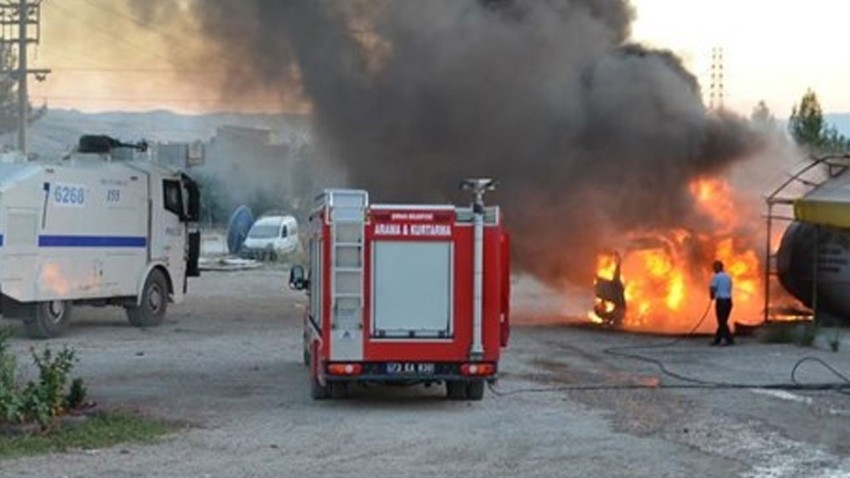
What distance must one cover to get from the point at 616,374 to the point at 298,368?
178 inches

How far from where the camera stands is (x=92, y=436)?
11648 mm

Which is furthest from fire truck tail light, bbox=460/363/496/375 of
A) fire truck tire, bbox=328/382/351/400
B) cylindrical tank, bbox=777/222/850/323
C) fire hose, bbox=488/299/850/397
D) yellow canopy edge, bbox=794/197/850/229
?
cylindrical tank, bbox=777/222/850/323

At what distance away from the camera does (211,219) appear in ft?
243

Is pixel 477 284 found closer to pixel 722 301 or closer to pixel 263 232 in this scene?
pixel 722 301

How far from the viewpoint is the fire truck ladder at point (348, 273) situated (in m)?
13.8

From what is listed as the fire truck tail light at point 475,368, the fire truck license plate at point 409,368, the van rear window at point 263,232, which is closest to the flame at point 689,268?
the fire truck tail light at point 475,368

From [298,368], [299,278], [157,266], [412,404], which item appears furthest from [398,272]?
[157,266]

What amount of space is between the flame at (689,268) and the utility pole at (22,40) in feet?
70.7

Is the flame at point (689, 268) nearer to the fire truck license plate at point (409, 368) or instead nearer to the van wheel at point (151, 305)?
the van wheel at point (151, 305)

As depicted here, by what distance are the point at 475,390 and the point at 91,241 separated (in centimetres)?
1071

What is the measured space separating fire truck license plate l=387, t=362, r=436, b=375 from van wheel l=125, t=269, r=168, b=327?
38.3 feet

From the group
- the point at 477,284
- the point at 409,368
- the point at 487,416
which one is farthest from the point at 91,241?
the point at 487,416

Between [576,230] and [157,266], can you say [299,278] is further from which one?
[576,230]

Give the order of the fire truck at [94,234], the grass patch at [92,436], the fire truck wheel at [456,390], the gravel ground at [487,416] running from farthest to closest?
the fire truck at [94,234]
the fire truck wheel at [456,390]
the grass patch at [92,436]
the gravel ground at [487,416]
